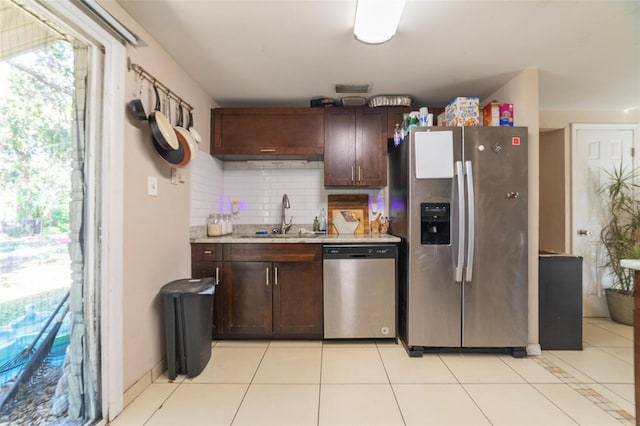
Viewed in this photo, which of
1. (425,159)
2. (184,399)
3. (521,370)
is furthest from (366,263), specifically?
(184,399)

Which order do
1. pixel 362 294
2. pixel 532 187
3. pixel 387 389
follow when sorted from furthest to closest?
pixel 362 294
pixel 532 187
pixel 387 389

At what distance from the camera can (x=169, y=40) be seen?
196 centimetres

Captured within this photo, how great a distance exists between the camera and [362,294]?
2461 millimetres

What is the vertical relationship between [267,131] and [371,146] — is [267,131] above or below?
above

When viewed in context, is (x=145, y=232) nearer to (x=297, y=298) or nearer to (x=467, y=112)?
(x=297, y=298)

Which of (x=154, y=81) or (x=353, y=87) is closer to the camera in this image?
(x=154, y=81)

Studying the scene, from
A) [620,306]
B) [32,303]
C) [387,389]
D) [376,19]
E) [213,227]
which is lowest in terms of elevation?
[387,389]

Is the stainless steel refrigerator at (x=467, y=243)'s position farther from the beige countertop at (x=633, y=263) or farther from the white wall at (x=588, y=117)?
the white wall at (x=588, y=117)

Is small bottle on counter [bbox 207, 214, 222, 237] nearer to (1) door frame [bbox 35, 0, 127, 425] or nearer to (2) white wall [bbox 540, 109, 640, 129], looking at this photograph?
(1) door frame [bbox 35, 0, 127, 425]

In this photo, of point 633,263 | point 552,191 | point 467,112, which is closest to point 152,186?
point 467,112

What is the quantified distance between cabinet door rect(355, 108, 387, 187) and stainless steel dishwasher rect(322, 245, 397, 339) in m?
0.78

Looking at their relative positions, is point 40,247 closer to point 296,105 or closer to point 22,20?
point 22,20

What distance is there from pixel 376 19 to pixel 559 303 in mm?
2590

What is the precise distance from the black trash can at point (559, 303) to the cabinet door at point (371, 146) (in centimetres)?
157
